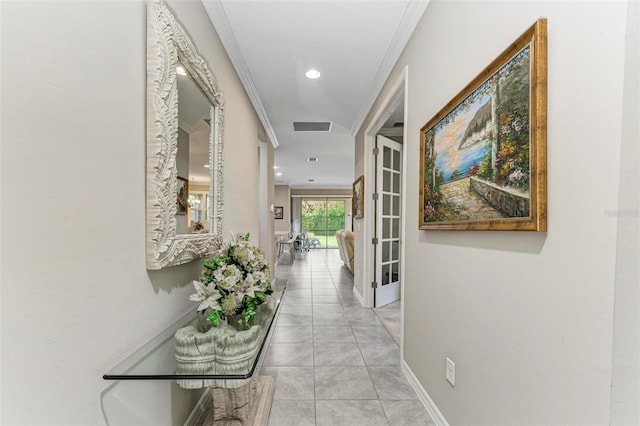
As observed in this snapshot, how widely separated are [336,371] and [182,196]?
5.65 feet

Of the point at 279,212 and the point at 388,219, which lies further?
the point at 279,212

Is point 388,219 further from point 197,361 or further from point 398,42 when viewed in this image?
point 197,361

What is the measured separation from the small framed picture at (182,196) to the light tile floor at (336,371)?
1.31 metres

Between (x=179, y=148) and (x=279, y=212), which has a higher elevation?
(x=179, y=148)

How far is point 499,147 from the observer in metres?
1.10

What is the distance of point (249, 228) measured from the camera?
303 centimetres
